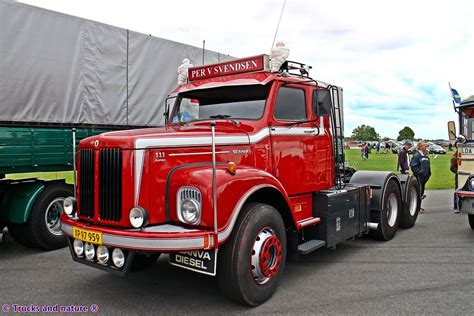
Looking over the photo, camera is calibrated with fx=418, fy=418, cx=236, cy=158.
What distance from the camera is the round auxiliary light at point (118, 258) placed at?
13.3 feet

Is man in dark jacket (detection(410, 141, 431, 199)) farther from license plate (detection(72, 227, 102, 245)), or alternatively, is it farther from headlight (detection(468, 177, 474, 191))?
license plate (detection(72, 227, 102, 245))

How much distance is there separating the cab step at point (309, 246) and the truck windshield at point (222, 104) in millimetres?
1665

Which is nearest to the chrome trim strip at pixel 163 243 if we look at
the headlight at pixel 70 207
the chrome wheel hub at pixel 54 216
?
the headlight at pixel 70 207

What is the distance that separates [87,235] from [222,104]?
2306mm

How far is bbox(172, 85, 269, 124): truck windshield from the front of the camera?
201 inches

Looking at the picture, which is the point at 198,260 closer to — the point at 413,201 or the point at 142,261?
the point at 142,261

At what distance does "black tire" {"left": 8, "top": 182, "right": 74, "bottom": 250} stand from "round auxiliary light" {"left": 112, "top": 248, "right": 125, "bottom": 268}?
3012 mm

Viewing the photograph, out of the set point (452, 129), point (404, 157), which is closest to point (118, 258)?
point (452, 129)

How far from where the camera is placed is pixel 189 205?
152 inches

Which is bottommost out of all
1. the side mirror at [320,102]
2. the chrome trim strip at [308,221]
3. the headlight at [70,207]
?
the chrome trim strip at [308,221]

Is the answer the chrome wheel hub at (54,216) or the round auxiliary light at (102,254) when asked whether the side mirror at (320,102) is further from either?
the chrome wheel hub at (54,216)

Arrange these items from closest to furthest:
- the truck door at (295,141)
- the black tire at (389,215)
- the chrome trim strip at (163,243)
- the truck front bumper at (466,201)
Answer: the chrome trim strip at (163,243) < the truck door at (295,141) < the black tire at (389,215) < the truck front bumper at (466,201)

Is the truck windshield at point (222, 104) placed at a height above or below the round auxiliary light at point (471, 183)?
above

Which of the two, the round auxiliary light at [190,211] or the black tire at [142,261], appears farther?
the black tire at [142,261]
